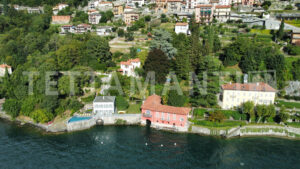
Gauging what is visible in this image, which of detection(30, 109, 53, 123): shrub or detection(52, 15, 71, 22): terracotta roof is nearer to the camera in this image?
detection(30, 109, 53, 123): shrub

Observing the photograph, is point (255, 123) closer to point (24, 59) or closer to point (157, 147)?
point (157, 147)

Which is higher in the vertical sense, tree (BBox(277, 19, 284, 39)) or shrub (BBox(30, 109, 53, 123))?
tree (BBox(277, 19, 284, 39))

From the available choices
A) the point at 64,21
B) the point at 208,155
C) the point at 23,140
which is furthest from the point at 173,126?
the point at 64,21

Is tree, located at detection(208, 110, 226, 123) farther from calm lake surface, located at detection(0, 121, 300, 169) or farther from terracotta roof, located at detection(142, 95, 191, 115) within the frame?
terracotta roof, located at detection(142, 95, 191, 115)

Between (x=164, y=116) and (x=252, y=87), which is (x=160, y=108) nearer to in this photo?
(x=164, y=116)

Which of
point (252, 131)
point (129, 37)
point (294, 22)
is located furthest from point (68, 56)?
point (294, 22)

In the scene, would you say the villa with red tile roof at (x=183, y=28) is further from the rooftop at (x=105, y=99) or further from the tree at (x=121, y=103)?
the rooftop at (x=105, y=99)

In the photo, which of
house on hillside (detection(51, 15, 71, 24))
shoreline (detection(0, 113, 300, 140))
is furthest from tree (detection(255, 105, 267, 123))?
house on hillside (detection(51, 15, 71, 24))
